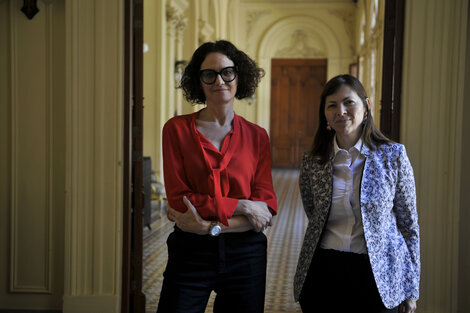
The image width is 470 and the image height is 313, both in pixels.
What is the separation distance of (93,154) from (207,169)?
82.4 inches

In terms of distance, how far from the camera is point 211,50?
215cm

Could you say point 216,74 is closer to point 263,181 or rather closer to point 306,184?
point 263,181

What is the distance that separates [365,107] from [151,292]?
3502 millimetres

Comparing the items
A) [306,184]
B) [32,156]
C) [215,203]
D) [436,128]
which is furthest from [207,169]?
[32,156]

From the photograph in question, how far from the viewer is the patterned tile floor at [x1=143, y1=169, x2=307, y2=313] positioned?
4.72 m

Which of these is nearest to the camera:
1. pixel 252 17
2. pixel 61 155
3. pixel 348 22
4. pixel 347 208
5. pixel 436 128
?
pixel 347 208

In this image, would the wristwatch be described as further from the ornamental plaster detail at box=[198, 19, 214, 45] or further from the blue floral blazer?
the ornamental plaster detail at box=[198, 19, 214, 45]

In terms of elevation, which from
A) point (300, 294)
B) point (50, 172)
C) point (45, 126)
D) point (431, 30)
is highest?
point (431, 30)

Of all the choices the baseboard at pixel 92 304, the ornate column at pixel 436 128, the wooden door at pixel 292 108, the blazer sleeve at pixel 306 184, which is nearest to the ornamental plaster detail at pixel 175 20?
the ornate column at pixel 436 128

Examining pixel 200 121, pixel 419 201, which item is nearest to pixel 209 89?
pixel 200 121

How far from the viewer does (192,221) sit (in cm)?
204

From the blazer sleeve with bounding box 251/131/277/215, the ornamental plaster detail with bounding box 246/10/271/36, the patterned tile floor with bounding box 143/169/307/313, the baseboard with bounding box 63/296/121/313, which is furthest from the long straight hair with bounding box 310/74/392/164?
the ornamental plaster detail with bounding box 246/10/271/36

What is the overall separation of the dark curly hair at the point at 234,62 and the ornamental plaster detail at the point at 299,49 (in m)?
16.4

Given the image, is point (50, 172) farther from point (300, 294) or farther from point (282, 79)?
point (282, 79)
